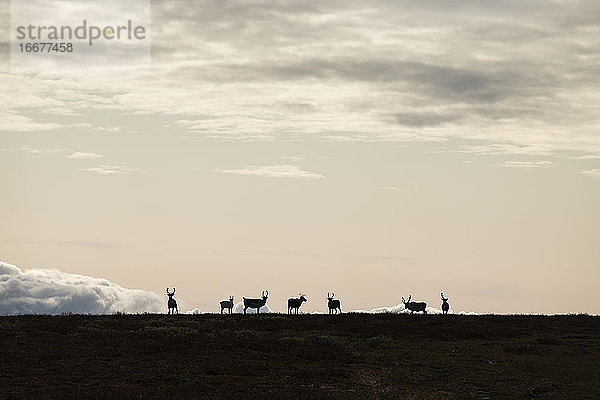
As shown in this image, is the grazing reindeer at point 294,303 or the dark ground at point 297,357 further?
the grazing reindeer at point 294,303

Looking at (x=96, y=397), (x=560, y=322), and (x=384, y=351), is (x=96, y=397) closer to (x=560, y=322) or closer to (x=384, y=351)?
(x=384, y=351)

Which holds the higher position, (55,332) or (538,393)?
(55,332)

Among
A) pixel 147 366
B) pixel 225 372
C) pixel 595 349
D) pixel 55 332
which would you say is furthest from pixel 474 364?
pixel 55 332

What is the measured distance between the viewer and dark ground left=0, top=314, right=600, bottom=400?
113 ft

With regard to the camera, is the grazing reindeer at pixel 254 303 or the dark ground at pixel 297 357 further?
the grazing reindeer at pixel 254 303

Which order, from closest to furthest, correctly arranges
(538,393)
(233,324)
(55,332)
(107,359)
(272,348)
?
(538,393), (107,359), (272,348), (55,332), (233,324)

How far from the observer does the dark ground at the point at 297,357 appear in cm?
3431

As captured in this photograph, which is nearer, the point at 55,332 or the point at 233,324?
the point at 55,332

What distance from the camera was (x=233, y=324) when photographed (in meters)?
55.0

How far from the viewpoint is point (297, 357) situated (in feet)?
140

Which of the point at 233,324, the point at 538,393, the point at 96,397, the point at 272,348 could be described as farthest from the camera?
the point at 233,324

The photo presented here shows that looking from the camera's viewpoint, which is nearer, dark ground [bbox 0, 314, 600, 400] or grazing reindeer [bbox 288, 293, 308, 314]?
dark ground [bbox 0, 314, 600, 400]

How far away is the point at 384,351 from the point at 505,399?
12.0 m

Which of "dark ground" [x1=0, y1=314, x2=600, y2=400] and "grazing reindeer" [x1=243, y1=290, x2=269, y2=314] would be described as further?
"grazing reindeer" [x1=243, y1=290, x2=269, y2=314]
